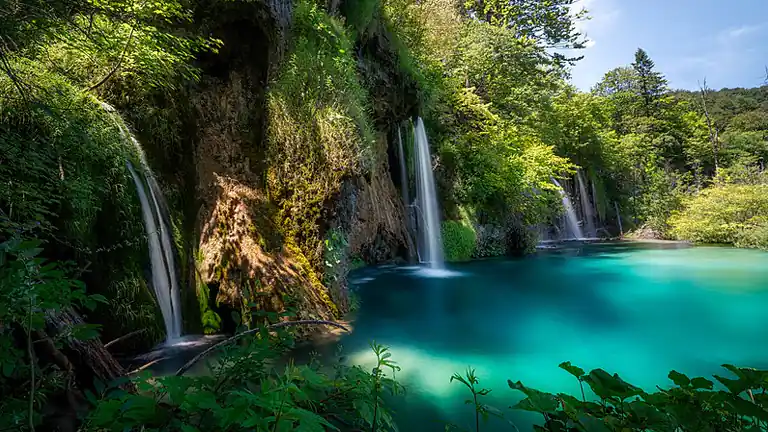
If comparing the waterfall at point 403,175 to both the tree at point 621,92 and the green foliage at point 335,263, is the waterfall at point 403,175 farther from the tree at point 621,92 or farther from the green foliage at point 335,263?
the tree at point 621,92

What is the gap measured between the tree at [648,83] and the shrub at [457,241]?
2434cm

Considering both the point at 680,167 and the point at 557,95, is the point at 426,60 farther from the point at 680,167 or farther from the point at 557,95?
the point at 680,167

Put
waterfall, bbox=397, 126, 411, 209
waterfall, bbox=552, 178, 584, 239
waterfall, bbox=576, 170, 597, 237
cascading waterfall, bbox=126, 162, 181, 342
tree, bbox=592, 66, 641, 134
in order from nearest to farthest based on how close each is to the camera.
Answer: cascading waterfall, bbox=126, 162, 181, 342
waterfall, bbox=397, 126, 411, 209
waterfall, bbox=552, 178, 584, 239
waterfall, bbox=576, 170, 597, 237
tree, bbox=592, 66, 641, 134

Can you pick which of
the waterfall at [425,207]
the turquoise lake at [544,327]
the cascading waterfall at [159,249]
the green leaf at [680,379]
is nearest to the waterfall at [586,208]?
the turquoise lake at [544,327]

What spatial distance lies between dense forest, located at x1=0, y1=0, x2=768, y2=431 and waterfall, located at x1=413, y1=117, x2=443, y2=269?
0.35 m

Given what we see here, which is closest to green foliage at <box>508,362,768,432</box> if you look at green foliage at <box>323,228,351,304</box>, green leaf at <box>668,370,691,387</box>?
green leaf at <box>668,370,691,387</box>

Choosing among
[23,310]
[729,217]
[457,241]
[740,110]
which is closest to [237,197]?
[23,310]

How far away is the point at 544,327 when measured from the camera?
5656 mm

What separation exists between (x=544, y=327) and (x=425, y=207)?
6880 millimetres

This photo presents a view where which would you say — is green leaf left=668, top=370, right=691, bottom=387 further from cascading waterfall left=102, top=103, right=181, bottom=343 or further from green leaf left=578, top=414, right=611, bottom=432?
cascading waterfall left=102, top=103, right=181, bottom=343

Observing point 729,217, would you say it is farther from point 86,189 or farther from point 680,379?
point 86,189

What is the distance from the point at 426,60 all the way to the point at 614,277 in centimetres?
862

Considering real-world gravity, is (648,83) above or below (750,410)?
above

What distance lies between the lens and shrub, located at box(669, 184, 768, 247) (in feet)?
49.8
